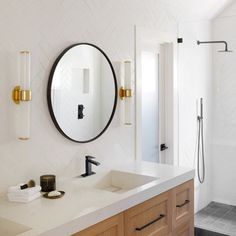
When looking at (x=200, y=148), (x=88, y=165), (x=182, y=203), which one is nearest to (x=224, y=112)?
(x=200, y=148)

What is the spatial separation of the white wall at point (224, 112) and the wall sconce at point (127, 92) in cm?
188

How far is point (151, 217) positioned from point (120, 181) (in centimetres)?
51

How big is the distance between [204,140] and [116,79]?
1.90 metres

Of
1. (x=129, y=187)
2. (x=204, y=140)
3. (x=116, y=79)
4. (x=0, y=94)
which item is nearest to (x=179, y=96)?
(x=204, y=140)

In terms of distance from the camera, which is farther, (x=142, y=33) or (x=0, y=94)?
(x=142, y=33)

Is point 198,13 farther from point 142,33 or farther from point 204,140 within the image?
point 204,140

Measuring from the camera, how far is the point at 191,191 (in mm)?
2688

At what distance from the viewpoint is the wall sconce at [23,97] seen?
6.49 feet

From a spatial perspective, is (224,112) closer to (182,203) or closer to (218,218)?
(218,218)

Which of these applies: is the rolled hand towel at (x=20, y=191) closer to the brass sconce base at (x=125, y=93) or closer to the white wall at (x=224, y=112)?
the brass sconce base at (x=125, y=93)

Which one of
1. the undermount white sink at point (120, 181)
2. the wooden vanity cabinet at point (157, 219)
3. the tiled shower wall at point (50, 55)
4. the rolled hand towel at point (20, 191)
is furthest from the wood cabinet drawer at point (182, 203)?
the rolled hand towel at point (20, 191)

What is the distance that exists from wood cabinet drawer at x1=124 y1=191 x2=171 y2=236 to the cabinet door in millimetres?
57

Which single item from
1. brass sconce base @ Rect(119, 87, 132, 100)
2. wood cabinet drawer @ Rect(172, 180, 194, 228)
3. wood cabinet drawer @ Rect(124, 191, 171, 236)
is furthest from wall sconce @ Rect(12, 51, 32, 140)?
wood cabinet drawer @ Rect(172, 180, 194, 228)

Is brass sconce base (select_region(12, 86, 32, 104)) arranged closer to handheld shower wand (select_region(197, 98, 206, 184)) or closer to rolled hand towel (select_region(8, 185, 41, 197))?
rolled hand towel (select_region(8, 185, 41, 197))
